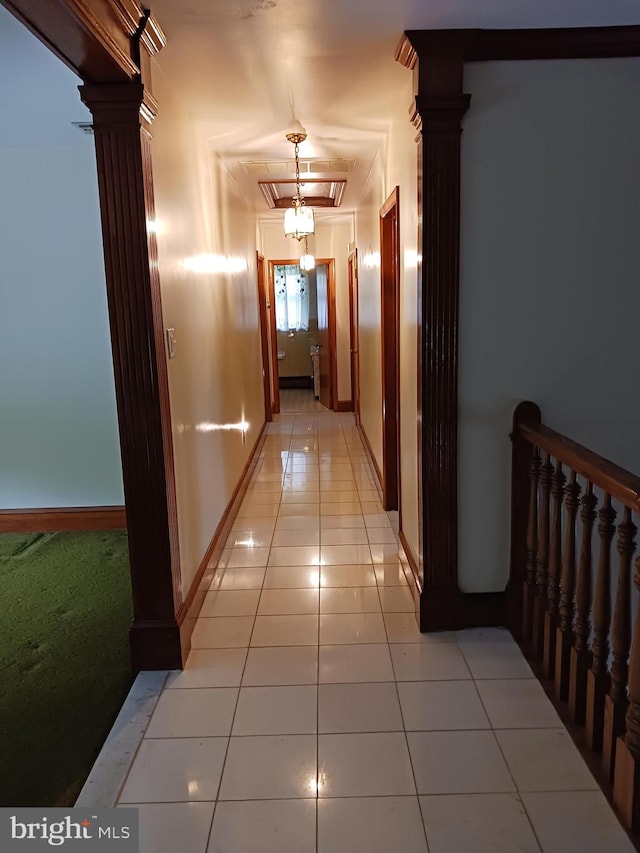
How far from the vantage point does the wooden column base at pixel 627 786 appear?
1604mm

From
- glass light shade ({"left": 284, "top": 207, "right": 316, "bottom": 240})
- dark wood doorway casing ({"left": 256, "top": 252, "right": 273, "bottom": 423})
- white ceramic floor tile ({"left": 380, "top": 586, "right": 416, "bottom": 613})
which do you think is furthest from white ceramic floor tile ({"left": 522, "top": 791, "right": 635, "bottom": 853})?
dark wood doorway casing ({"left": 256, "top": 252, "right": 273, "bottom": 423})

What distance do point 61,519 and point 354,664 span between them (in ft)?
8.12

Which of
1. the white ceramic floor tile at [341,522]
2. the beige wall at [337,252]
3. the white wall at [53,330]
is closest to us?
the white wall at [53,330]

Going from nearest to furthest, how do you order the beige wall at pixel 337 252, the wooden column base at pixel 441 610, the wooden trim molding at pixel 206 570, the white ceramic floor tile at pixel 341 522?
the wooden trim molding at pixel 206 570 < the wooden column base at pixel 441 610 < the white ceramic floor tile at pixel 341 522 < the beige wall at pixel 337 252

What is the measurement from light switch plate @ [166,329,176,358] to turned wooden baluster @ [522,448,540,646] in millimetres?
1533

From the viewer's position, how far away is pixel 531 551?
2445mm

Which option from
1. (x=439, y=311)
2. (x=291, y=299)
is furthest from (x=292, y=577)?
(x=291, y=299)

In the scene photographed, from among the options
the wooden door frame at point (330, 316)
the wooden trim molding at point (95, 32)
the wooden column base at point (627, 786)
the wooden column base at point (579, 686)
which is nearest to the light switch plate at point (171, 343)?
the wooden trim molding at point (95, 32)

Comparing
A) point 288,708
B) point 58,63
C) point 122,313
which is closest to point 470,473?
point 288,708

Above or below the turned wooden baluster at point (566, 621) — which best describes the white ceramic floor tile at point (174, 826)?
below

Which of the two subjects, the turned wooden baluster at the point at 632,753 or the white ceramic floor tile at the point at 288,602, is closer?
the turned wooden baluster at the point at 632,753

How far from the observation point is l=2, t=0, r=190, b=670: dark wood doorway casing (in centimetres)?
202

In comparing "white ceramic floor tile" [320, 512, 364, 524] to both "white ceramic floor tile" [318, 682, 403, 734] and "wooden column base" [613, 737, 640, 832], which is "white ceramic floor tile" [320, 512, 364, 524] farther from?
"wooden column base" [613, 737, 640, 832]

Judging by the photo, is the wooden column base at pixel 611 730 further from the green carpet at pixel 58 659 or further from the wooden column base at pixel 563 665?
the green carpet at pixel 58 659
